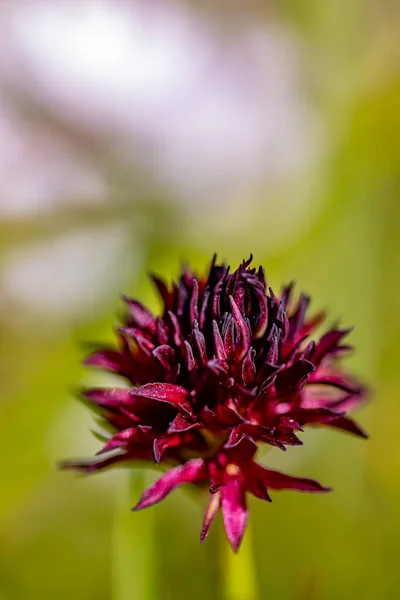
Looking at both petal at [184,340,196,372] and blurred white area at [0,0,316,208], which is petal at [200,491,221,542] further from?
blurred white area at [0,0,316,208]

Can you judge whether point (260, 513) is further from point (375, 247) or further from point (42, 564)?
point (375, 247)

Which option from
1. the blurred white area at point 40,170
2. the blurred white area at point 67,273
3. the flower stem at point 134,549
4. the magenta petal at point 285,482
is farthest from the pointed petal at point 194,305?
the blurred white area at point 40,170

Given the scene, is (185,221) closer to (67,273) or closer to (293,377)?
(67,273)

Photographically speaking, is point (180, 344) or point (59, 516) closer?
point (180, 344)

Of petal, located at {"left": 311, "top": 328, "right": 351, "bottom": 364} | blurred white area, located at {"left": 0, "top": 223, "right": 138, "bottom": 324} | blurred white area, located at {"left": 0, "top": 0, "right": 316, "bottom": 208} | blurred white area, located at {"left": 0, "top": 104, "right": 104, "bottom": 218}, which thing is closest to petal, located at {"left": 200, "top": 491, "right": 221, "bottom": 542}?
petal, located at {"left": 311, "top": 328, "right": 351, "bottom": 364}

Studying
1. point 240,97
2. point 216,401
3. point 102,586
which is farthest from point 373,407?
point 240,97

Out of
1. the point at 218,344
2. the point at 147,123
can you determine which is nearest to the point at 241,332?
the point at 218,344
